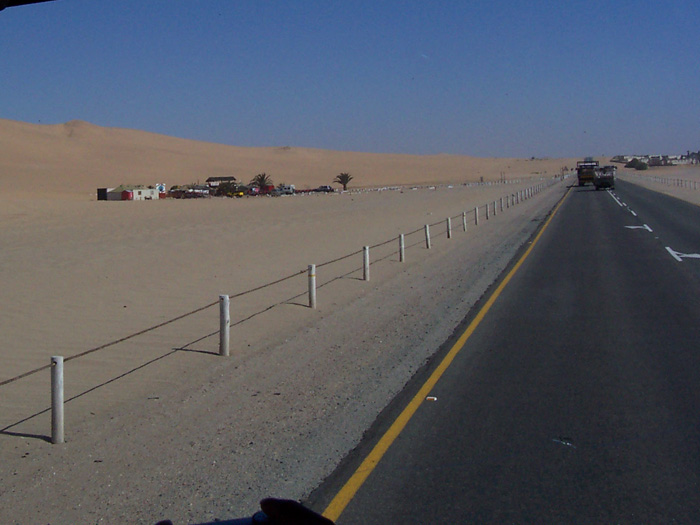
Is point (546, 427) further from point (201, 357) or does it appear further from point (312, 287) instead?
point (312, 287)

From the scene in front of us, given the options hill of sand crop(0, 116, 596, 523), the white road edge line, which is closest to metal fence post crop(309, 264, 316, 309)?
hill of sand crop(0, 116, 596, 523)

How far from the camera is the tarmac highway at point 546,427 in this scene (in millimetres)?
5246

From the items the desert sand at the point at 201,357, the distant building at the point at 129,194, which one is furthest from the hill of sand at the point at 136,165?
the desert sand at the point at 201,357

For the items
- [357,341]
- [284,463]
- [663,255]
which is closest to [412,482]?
[284,463]

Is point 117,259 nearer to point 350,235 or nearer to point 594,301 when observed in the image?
point 350,235

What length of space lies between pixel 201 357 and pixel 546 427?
5120 mm

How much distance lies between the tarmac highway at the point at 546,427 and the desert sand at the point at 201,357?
485mm

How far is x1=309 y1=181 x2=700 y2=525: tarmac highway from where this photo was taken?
17.2 feet

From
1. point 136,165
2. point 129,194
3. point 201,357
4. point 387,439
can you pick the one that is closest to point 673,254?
point 201,357

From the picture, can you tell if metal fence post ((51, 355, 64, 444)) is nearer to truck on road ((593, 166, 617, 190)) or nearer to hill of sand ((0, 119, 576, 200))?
hill of sand ((0, 119, 576, 200))

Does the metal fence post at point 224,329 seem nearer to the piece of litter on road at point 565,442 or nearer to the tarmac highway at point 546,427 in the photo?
the tarmac highway at point 546,427

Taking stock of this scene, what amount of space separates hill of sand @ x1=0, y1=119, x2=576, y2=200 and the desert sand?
54.0m

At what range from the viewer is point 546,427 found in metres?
6.84

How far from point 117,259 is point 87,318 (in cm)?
966
